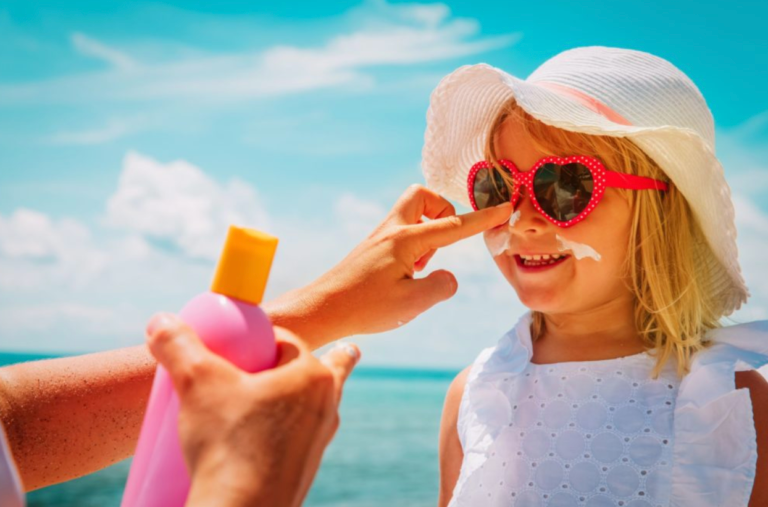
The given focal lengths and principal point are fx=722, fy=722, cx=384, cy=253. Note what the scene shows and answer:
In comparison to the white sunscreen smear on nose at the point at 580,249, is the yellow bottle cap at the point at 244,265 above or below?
below

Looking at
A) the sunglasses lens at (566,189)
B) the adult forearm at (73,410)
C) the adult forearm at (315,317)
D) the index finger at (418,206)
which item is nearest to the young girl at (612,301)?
the sunglasses lens at (566,189)

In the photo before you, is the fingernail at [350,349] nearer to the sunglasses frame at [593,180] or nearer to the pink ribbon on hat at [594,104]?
the sunglasses frame at [593,180]

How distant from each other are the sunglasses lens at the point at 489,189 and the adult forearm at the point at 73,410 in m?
1.52

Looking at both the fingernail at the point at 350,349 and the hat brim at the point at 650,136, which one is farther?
the hat brim at the point at 650,136

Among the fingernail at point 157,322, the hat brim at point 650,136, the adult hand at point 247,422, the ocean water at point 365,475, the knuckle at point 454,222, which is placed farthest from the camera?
the ocean water at point 365,475

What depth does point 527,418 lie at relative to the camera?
2.95m

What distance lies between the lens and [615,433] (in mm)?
2744

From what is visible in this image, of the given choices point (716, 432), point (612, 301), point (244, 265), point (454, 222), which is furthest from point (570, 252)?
point (244, 265)

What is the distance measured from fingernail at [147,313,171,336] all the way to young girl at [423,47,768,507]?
6.07ft

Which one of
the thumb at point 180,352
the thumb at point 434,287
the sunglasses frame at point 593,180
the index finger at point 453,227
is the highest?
the sunglasses frame at point 593,180

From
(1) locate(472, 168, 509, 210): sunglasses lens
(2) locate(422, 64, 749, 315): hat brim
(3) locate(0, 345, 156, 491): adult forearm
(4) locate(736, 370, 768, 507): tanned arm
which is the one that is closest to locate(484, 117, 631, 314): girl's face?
(1) locate(472, 168, 509, 210): sunglasses lens

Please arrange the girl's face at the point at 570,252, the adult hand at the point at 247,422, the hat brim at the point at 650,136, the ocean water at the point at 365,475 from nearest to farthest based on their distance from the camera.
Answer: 1. the adult hand at the point at 247,422
2. the hat brim at the point at 650,136
3. the girl's face at the point at 570,252
4. the ocean water at the point at 365,475

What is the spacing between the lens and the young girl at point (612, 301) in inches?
104

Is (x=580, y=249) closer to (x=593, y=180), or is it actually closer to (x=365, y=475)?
(x=593, y=180)
